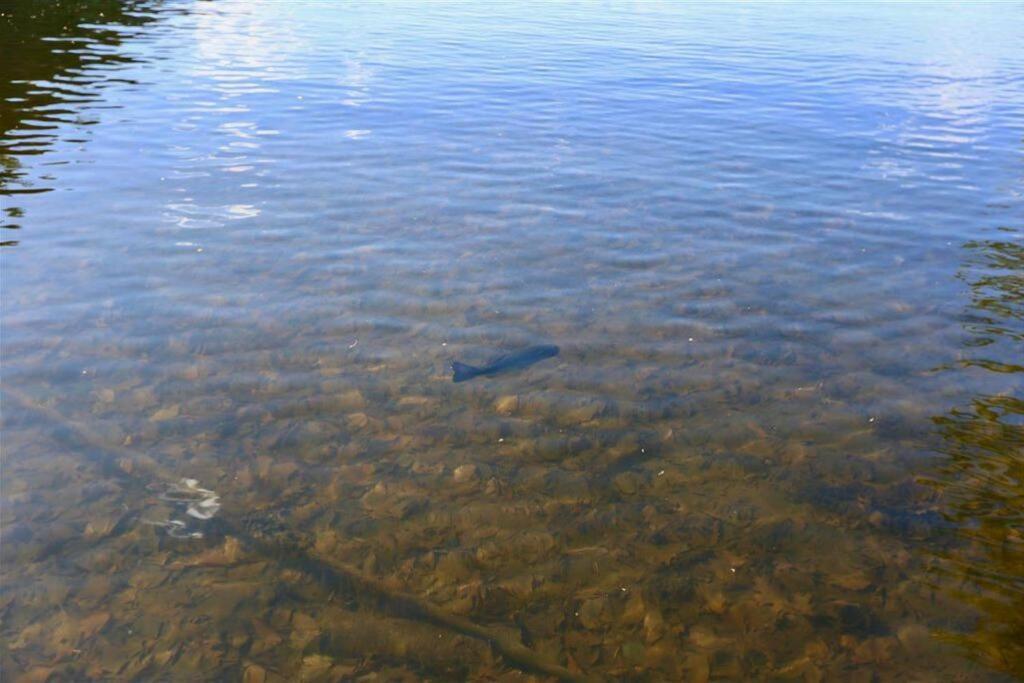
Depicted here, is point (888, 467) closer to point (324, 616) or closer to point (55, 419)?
point (324, 616)

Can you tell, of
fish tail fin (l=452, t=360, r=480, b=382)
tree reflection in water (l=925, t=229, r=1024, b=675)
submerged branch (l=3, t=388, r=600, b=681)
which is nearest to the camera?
submerged branch (l=3, t=388, r=600, b=681)

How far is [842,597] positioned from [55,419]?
7.87 m

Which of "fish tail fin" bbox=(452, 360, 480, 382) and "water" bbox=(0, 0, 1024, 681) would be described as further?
"fish tail fin" bbox=(452, 360, 480, 382)

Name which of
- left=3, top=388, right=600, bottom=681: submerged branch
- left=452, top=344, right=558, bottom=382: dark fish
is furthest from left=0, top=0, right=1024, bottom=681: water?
left=452, top=344, right=558, bottom=382: dark fish

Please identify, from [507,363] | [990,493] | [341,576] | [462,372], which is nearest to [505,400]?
[462,372]

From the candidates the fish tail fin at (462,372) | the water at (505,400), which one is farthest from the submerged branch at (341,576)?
the fish tail fin at (462,372)

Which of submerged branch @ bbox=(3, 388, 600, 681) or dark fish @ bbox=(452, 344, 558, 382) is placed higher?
dark fish @ bbox=(452, 344, 558, 382)

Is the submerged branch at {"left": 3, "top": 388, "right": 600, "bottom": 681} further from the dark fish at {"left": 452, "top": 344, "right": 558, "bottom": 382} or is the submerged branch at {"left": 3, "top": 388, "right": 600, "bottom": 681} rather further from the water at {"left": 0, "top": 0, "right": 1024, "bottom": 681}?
the dark fish at {"left": 452, "top": 344, "right": 558, "bottom": 382}

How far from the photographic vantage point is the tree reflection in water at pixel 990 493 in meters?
6.44

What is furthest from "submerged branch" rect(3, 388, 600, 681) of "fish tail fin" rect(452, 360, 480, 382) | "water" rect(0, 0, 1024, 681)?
"fish tail fin" rect(452, 360, 480, 382)

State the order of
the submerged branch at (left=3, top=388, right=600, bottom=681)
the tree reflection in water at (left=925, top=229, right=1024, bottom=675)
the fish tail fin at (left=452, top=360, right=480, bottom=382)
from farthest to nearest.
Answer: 1. the fish tail fin at (left=452, top=360, right=480, bottom=382)
2. the tree reflection in water at (left=925, top=229, right=1024, bottom=675)
3. the submerged branch at (left=3, top=388, right=600, bottom=681)

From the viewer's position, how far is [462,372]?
384 inches

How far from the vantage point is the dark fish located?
976 centimetres

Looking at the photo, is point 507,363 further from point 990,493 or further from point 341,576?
point 990,493
